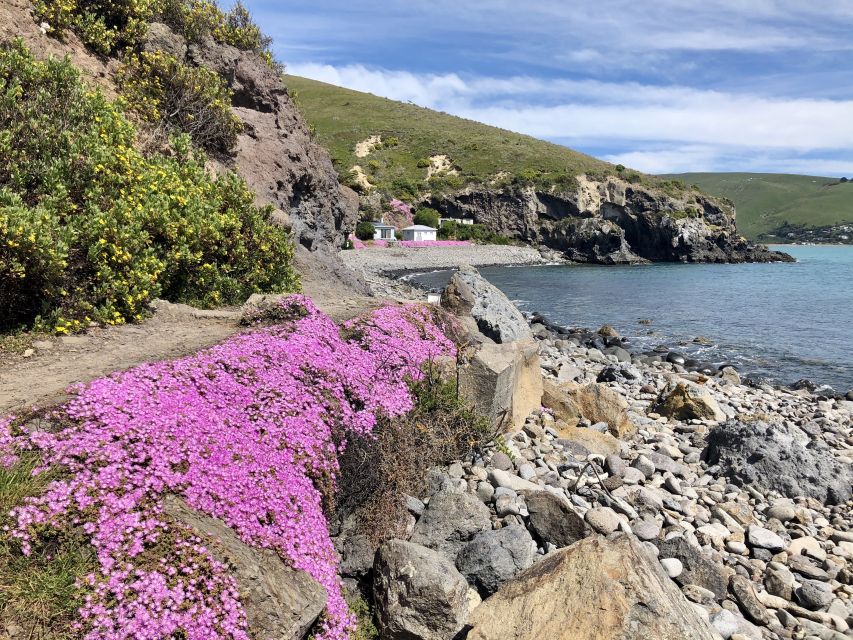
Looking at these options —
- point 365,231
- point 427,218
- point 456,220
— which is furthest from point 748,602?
point 456,220

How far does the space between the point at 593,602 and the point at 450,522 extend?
2.47 meters

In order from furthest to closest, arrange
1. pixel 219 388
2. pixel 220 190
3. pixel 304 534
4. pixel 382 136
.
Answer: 1. pixel 382 136
2. pixel 220 190
3. pixel 219 388
4. pixel 304 534

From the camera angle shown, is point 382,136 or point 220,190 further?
point 382,136

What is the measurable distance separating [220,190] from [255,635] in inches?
402

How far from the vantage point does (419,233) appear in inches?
3814

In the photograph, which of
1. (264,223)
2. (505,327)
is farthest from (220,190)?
(505,327)

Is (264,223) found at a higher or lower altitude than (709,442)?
higher

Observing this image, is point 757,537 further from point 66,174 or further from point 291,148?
point 291,148

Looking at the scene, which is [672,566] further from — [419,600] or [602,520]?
[419,600]

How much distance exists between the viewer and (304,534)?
4.81 meters

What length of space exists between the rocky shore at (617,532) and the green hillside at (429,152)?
95.8 m

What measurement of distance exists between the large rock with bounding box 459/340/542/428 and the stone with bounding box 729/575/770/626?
13.0 feet

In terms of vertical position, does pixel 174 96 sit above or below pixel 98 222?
above

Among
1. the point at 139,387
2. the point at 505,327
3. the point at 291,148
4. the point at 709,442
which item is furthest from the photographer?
the point at 291,148
